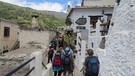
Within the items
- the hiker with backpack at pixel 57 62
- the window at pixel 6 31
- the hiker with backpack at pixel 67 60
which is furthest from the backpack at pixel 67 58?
the window at pixel 6 31

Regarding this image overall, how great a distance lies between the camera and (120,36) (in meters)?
7.80

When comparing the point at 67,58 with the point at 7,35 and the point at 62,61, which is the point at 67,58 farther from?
the point at 7,35

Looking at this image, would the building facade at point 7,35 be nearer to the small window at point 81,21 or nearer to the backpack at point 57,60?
the small window at point 81,21

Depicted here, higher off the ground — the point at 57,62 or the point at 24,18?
the point at 24,18

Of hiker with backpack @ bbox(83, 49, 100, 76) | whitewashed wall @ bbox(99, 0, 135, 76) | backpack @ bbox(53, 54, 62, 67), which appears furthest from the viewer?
backpack @ bbox(53, 54, 62, 67)

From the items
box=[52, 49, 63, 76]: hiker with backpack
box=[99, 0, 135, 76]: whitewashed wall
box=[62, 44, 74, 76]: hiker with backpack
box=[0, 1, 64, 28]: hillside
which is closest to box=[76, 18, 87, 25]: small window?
box=[99, 0, 135, 76]: whitewashed wall

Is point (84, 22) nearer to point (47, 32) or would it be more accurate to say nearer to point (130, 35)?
point (47, 32)

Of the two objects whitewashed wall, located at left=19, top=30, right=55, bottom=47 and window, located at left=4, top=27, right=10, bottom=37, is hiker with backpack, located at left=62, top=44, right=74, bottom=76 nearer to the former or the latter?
whitewashed wall, located at left=19, top=30, right=55, bottom=47

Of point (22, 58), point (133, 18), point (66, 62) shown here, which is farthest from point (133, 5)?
point (22, 58)

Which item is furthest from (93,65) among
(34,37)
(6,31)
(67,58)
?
(6,31)

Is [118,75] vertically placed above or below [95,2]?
below

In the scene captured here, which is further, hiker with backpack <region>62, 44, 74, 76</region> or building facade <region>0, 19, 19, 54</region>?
building facade <region>0, 19, 19, 54</region>

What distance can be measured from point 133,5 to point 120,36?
1.48 metres

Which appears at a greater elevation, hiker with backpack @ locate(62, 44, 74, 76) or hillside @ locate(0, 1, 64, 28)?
hillside @ locate(0, 1, 64, 28)
